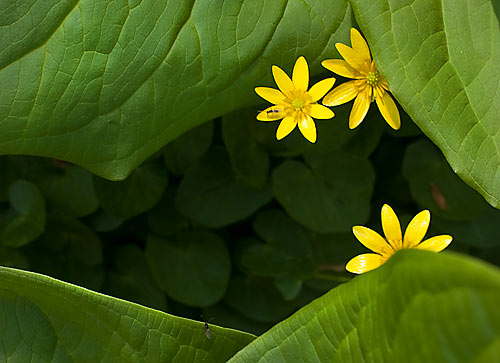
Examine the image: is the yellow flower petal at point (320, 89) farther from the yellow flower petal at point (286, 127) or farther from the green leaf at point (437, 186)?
the green leaf at point (437, 186)

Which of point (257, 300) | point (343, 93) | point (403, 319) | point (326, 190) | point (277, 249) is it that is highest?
point (343, 93)

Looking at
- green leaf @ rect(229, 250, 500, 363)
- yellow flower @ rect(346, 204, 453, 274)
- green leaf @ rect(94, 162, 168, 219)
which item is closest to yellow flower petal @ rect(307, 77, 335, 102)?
yellow flower @ rect(346, 204, 453, 274)

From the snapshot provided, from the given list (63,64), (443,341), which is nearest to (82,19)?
(63,64)

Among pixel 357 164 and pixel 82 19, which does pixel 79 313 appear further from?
pixel 357 164

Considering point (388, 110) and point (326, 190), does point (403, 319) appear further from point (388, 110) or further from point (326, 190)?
point (326, 190)

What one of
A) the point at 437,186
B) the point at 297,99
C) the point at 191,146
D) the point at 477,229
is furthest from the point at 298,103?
the point at 477,229

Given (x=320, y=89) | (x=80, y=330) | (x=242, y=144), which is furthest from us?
(x=242, y=144)
